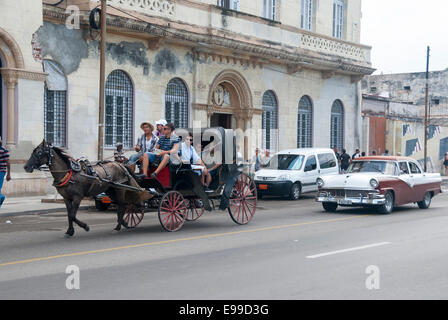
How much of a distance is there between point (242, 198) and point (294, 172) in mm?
8452

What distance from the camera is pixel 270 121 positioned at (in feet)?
95.1

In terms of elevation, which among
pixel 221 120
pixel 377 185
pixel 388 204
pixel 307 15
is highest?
pixel 307 15

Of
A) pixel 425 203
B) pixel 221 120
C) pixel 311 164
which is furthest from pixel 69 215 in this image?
pixel 221 120

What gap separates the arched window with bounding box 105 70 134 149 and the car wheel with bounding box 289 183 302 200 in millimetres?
6110

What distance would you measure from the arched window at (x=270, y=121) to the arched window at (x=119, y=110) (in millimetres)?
7994

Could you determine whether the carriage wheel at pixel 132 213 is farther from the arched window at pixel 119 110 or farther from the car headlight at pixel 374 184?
the arched window at pixel 119 110

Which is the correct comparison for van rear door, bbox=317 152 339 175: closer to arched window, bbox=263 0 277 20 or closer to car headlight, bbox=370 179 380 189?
car headlight, bbox=370 179 380 189

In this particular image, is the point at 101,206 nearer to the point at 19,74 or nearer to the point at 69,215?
the point at 19,74

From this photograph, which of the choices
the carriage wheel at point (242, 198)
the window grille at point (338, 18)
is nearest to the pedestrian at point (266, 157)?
the window grille at point (338, 18)

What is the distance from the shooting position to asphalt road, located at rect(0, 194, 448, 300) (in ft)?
22.5

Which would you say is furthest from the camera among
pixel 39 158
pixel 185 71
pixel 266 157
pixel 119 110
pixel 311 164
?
pixel 266 157

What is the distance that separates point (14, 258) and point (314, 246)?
4732mm

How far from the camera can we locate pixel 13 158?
60.0 ft

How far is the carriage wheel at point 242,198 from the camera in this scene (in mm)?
13203
